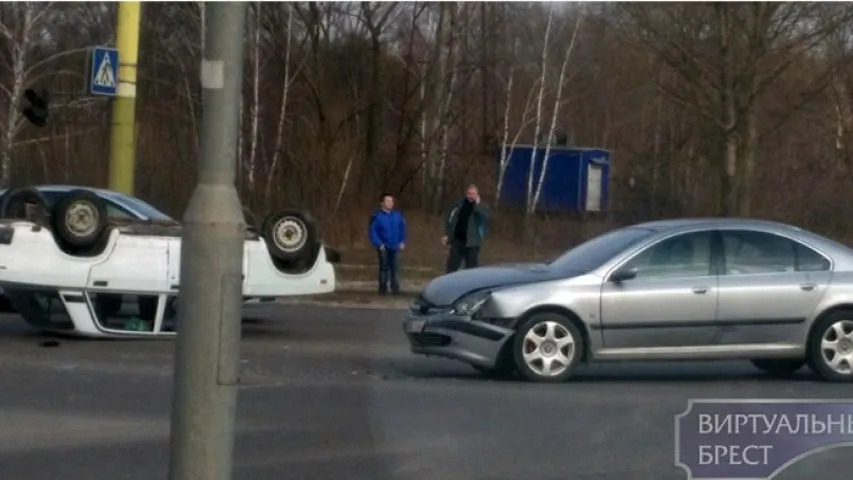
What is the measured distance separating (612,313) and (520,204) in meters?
30.5

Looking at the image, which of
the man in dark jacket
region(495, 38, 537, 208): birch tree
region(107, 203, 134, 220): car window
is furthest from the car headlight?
region(495, 38, 537, 208): birch tree

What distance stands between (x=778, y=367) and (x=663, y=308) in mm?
1708

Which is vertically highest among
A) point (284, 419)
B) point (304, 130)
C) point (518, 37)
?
point (518, 37)

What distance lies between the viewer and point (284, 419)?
10523mm

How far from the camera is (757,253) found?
42.4 feet

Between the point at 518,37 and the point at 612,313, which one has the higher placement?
the point at 518,37

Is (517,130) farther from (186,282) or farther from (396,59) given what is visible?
(186,282)

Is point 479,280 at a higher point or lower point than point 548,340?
higher

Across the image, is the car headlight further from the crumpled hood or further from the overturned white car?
the overturned white car

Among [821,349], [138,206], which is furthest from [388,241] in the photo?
[821,349]

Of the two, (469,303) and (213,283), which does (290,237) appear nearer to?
(469,303)

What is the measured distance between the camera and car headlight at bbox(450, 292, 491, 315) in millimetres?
12625

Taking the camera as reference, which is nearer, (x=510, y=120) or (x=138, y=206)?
(x=138, y=206)

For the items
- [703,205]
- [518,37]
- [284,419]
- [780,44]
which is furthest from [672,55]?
[518,37]
